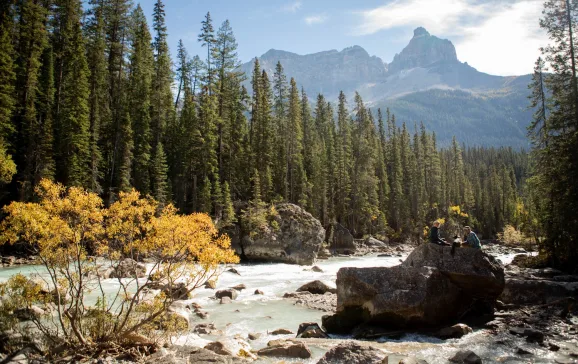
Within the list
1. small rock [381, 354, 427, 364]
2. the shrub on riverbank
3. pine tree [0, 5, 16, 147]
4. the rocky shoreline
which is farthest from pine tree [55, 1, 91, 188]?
small rock [381, 354, 427, 364]

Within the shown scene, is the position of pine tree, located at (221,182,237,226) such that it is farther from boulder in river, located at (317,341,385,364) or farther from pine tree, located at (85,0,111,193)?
boulder in river, located at (317,341,385,364)

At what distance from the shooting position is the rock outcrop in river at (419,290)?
550 inches

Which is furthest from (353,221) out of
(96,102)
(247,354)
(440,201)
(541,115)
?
(247,354)

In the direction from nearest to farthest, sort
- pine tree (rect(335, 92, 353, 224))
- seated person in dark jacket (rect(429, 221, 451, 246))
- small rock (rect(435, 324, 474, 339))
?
small rock (rect(435, 324, 474, 339)) → seated person in dark jacket (rect(429, 221, 451, 246)) → pine tree (rect(335, 92, 353, 224))

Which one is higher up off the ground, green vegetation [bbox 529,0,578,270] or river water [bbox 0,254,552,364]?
green vegetation [bbox 529,0,578,270]

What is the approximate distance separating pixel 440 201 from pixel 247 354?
8060 centimetres

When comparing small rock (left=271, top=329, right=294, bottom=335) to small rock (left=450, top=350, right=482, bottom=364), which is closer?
small rock (left=450, top=350, right=482, bottom=364)

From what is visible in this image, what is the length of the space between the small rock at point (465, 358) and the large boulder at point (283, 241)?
29040 mm

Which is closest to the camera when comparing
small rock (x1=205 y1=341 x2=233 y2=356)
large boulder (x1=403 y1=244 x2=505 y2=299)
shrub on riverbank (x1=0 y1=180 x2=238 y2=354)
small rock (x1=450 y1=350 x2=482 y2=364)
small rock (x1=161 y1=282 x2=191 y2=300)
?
shrub on riverbank (x1=0 y1=180 x2=238 y2=354)

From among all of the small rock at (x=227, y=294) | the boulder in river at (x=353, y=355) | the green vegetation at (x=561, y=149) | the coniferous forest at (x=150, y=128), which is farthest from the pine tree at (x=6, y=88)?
the green vegetation at (x=561, y=149)

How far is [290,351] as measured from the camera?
1166 cm

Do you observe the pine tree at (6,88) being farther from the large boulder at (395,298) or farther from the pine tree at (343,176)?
the pine tree at (343,176)

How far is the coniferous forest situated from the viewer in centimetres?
3588

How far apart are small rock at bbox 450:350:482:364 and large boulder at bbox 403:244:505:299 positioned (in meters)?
4.27
